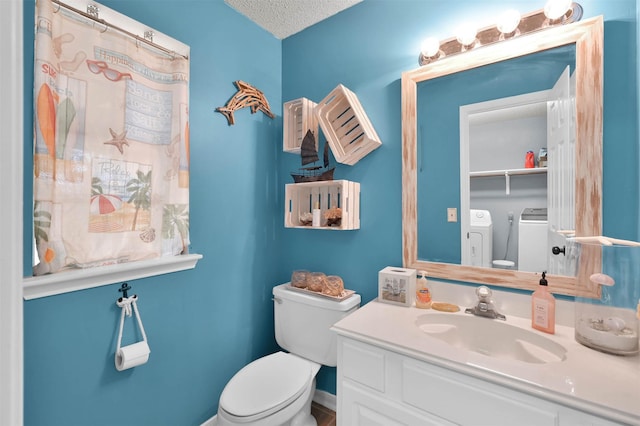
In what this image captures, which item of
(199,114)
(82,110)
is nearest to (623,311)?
(199,114)

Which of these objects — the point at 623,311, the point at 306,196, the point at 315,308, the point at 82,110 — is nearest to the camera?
the point at 623,311

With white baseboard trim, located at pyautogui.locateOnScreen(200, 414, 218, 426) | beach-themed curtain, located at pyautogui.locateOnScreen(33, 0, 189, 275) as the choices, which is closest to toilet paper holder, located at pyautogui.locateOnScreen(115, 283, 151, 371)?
beach-themed curtain, located at pyautogui.locateOnScreen(33, 0, 189, 275)

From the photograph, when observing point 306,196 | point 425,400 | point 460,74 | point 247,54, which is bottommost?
point 425,400

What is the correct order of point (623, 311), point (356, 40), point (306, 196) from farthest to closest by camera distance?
point (306, 196) → point (356, 40) → point (623, 311)

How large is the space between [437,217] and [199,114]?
133cm

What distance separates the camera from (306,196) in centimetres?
185

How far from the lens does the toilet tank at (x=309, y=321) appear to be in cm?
151

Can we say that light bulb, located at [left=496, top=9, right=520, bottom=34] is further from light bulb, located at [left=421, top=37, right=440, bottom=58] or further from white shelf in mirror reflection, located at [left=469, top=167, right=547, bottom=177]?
white shelf in mirror reflection, located at [left=469, top=167, right=547, bottom=177]

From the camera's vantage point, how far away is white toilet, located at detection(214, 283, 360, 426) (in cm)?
119

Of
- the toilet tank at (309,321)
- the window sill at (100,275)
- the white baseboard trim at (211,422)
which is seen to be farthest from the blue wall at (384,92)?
the window sill at (100,275)

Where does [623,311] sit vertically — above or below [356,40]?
below

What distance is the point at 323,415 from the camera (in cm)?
171

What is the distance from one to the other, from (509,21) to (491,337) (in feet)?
4.26

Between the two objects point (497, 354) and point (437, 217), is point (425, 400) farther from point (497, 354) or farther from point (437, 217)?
point (437, 217)
